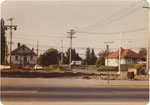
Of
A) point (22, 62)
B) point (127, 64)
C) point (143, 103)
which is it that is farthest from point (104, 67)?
point (143, 103)

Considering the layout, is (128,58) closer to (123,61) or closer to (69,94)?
(123,61)

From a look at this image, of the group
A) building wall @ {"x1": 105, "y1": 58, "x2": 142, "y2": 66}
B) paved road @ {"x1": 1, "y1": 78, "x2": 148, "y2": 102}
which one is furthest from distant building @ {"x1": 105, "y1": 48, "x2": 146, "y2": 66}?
paved road @ {"x1": 1, "y1": 78, "x2": 148, "y2": 102}

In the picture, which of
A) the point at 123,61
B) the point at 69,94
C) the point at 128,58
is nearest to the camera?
the point at 69,94

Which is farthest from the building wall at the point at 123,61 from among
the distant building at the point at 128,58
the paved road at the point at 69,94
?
the paved road at the point at 69,94

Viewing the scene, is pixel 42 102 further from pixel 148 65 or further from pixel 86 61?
pixel 86 61

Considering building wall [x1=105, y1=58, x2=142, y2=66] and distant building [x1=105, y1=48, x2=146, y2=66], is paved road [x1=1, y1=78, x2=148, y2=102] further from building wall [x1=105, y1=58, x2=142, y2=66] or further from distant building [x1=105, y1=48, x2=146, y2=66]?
distant building [x1=105, y1=48, x2=146, y2=66]

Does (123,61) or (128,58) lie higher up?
(128,58)

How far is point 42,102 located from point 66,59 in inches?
1240

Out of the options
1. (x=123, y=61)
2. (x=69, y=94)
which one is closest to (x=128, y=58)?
(x=123, y=61)

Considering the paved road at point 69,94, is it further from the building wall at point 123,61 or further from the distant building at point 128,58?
the distant building at point 128,58


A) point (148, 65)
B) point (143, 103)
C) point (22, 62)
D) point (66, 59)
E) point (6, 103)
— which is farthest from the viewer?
point (22, 62)

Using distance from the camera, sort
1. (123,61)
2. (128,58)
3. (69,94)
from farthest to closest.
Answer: (128,58), (123,61), (69,94)

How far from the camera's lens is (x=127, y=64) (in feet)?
133

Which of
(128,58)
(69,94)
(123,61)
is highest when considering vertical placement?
(128,58)
